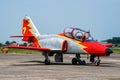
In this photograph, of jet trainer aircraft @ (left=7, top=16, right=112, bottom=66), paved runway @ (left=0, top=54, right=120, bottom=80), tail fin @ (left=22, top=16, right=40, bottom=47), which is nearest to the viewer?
paved runway @ (left=0, top=54, right=120, bottom=80)

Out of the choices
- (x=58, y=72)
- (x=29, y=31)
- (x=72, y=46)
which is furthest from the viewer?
(x=29, y=31)

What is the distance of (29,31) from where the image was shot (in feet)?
108

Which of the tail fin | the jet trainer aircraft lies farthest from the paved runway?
the tail fin

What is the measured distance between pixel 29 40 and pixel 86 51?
773 cm

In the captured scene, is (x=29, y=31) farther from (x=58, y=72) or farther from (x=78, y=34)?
(x=58, y=72)

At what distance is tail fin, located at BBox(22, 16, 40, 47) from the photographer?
31250 millimetres

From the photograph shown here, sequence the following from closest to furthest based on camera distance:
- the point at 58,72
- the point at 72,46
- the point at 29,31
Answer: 1. the point at 58,72
2. the point at 72,46
3. the point at 29,31

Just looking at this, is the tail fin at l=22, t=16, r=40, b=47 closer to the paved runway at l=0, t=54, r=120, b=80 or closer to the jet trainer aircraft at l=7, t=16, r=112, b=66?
the jet trainer aircraft at l=7, t=16, r=112, b=66

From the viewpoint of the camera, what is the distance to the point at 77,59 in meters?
27.2

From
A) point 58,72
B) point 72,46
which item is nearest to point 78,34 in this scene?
point 72,46

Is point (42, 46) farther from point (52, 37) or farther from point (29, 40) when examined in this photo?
point (29, 40)

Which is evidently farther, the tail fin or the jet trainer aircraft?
the tail fin

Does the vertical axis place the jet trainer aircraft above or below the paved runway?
above

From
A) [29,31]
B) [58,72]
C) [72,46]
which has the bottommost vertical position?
[58,72]
